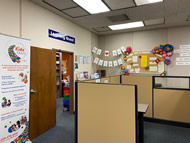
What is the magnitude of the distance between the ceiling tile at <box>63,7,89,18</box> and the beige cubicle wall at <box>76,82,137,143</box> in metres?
2.05

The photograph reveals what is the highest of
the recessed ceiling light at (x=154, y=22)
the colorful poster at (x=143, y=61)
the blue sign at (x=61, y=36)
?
the recessed ceiling light at (x=154, y=22)

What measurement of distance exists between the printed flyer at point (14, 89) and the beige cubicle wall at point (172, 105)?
300 cm

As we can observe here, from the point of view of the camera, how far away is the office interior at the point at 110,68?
6.54ft

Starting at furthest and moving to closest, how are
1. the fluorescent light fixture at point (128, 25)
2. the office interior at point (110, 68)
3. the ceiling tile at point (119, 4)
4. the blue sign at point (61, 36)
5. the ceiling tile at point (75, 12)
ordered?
the fluorescent light fixture at point (128, 25), the blue sign at point (61, 36), the ceiling tile at point (75, 12), the ceiling tile at point (119, 4), the office interior at point (110, 68)

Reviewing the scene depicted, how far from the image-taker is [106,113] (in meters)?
1.96

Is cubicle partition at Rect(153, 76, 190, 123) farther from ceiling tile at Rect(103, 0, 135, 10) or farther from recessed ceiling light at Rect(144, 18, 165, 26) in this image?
ceiling tile at Rect(103, 0, 135, 10)

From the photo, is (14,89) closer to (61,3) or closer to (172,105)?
(61,3)

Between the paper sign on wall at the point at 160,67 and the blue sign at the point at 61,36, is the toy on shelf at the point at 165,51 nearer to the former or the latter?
the paper sign on wall at the point at 160,67

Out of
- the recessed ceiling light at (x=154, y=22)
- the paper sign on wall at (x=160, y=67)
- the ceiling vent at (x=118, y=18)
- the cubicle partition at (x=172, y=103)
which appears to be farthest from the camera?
the paper sign on wall at (x=160, y=67)

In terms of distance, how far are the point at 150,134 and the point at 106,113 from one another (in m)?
1.62

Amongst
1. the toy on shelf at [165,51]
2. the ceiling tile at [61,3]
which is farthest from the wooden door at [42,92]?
the toy on shelf at [165,51]

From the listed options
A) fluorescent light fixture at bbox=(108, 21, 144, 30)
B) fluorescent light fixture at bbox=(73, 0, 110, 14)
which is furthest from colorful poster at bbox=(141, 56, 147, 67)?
fluorescent light fixture at bbox=(73, 0, 110, 14)

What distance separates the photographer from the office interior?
1992mm

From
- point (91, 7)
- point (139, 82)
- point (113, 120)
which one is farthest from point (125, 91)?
point (91, 7)
